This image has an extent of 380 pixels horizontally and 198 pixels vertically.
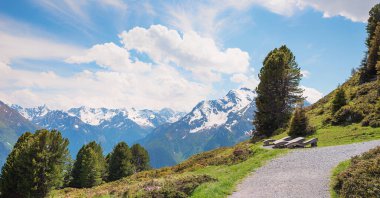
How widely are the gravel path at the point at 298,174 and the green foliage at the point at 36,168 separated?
25624 mm

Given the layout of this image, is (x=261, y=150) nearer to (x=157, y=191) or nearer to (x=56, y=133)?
(x=157, y=191)

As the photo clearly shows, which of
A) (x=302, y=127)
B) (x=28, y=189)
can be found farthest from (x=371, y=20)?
(x=28, y=189)

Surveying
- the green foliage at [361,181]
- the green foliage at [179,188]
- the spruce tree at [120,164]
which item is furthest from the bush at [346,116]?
the spruce tree at [120,164]

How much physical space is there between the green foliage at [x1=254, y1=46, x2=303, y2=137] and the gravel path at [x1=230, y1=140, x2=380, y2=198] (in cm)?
2587

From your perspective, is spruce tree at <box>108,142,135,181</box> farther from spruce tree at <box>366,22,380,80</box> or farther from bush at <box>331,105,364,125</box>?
spruce tree at <box>366,22,380,80</box>

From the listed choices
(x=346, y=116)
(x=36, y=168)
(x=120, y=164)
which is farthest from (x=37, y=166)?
(x=120, y=164)

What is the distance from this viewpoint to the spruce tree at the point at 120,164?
88.8 meters

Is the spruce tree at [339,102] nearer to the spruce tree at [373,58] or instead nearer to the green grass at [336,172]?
the spruce tree at [373,58]

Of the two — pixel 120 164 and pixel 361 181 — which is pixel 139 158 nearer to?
pixel 120 164

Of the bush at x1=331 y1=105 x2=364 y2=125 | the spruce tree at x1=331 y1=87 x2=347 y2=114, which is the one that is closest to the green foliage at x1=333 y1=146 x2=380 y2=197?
the bush at x1=331 y1=105 x2=364 y2=125

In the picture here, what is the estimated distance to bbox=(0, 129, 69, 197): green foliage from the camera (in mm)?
38125

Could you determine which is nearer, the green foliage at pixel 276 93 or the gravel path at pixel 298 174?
the gravel path at pixel 298 174

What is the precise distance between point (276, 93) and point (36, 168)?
39167 millimetres

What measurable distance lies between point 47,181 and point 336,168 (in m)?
31.5
